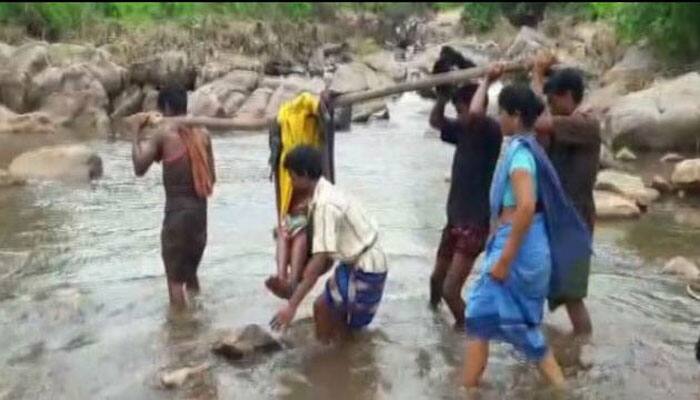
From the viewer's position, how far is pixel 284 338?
22.1ft

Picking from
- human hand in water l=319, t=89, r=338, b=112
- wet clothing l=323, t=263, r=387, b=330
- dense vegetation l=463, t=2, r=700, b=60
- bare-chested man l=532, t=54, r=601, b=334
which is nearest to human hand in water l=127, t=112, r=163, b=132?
human hand in water l=319, t=89, r=338, b=112

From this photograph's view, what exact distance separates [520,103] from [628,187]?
620 cm

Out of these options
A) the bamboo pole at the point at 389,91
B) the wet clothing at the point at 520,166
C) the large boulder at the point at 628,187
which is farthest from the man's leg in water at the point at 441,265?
the large boulder at the point at 628,187

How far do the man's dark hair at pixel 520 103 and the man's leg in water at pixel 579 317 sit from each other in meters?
1.47

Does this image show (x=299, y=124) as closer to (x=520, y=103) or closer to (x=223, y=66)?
(x=520, y=103)

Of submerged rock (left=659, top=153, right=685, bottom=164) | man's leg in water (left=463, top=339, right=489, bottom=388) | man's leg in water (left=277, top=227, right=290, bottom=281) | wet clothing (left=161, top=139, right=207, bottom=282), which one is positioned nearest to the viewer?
man's leg in water (left=463, top=339, right=489, bottom=388)

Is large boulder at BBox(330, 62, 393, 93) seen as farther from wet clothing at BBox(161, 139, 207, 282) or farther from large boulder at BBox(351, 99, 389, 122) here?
wet clothing at BBox(161, 139, 207, 282)

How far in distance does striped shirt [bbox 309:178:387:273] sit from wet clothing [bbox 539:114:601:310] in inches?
40.4

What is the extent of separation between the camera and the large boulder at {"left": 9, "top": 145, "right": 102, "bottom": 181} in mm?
12750

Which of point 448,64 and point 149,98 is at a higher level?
point 448,64

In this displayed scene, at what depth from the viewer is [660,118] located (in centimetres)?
1459

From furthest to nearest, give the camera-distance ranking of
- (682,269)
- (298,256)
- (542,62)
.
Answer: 1. (682,269)
2. (298,256)
3. (542,62)

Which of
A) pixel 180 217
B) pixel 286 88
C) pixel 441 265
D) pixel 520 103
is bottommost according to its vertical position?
pixel 286 88

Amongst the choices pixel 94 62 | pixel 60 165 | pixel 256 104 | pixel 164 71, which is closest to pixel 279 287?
pixel 60 165
